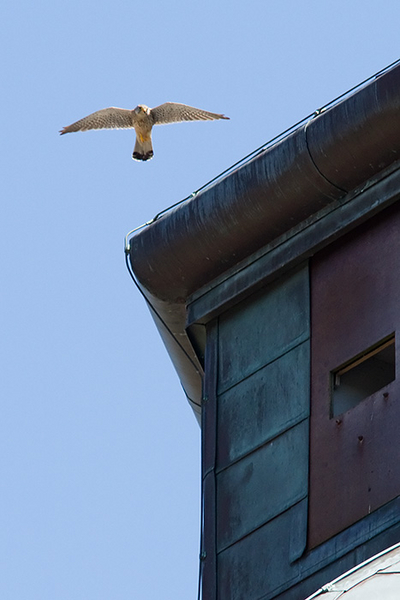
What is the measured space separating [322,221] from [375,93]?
5.90 feet

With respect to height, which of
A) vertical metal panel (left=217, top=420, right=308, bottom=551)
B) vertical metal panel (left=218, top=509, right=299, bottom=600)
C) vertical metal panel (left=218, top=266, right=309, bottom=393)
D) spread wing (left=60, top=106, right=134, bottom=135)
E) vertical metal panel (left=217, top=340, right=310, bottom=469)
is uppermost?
spread wing (left=60, top=106, right=134, bottom=135)

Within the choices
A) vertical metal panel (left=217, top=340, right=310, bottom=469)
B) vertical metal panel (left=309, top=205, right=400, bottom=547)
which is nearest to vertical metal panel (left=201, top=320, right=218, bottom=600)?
vertical metal panel (left=217, top=340, right=310, bottom=469)

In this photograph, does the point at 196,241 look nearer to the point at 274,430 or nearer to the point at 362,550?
the point at 274,430

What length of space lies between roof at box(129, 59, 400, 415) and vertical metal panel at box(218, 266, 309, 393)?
65 cm

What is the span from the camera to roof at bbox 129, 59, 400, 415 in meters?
22.0

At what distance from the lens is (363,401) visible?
2114cm

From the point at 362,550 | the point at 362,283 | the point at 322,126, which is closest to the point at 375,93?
the point at 322,126

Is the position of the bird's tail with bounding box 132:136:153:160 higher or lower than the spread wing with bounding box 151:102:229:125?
lower

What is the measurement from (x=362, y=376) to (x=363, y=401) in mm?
1003

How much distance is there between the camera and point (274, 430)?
2230 cm

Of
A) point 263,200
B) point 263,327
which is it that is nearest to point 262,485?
point 263,327

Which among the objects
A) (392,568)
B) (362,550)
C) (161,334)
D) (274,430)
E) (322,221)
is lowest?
(392,568)

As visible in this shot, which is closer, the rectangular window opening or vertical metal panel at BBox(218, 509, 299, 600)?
vertical metal panel at BBox(218, 509, 299, 600)

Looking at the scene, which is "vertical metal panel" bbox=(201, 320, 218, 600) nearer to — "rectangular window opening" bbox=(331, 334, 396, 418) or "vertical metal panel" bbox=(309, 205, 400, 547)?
"vertical metal panel" bbox=(309, 205, 400, 547)
